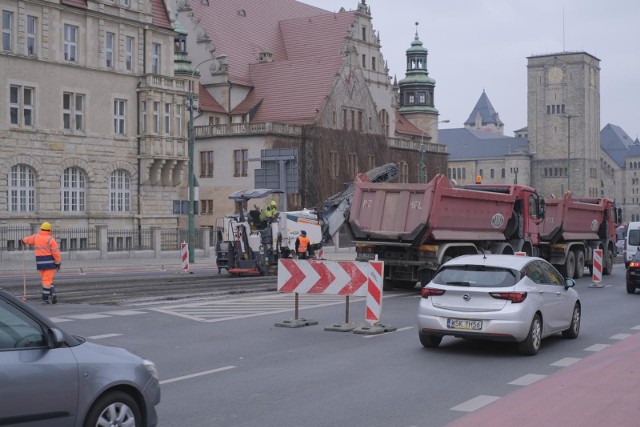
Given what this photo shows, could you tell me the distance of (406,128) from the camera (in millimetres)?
88500

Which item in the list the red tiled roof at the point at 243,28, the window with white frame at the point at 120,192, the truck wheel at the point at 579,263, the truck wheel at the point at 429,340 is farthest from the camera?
the red tiled roof at the point at 243,28

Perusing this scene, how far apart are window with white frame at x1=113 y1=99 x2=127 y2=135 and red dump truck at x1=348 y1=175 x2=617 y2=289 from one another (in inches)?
1061

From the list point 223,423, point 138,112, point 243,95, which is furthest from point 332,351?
point 243,95

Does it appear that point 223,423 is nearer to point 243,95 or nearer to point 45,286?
point 45,286

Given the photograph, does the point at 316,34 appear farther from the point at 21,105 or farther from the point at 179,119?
the point at 21,105

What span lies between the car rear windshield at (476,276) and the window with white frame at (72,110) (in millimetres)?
36451

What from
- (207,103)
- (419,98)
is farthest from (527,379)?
(419,98)

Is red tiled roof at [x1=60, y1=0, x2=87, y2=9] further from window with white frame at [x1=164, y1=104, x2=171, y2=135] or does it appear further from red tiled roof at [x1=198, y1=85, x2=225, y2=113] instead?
red tiled roof at [x1=198, y1=85, x2=225, y2=113]

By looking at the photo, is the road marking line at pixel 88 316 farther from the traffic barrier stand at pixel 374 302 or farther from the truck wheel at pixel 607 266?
the truck wheel at pixel 607 266

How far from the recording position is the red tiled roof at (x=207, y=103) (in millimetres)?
70500

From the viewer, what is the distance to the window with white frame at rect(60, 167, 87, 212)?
157 ft

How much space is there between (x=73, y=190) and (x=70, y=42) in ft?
24.1

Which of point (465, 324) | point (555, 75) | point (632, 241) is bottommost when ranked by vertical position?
point (465, 324)

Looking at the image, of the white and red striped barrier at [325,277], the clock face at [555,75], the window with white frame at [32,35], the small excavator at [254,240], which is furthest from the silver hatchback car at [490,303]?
the clock face at [555,75]
